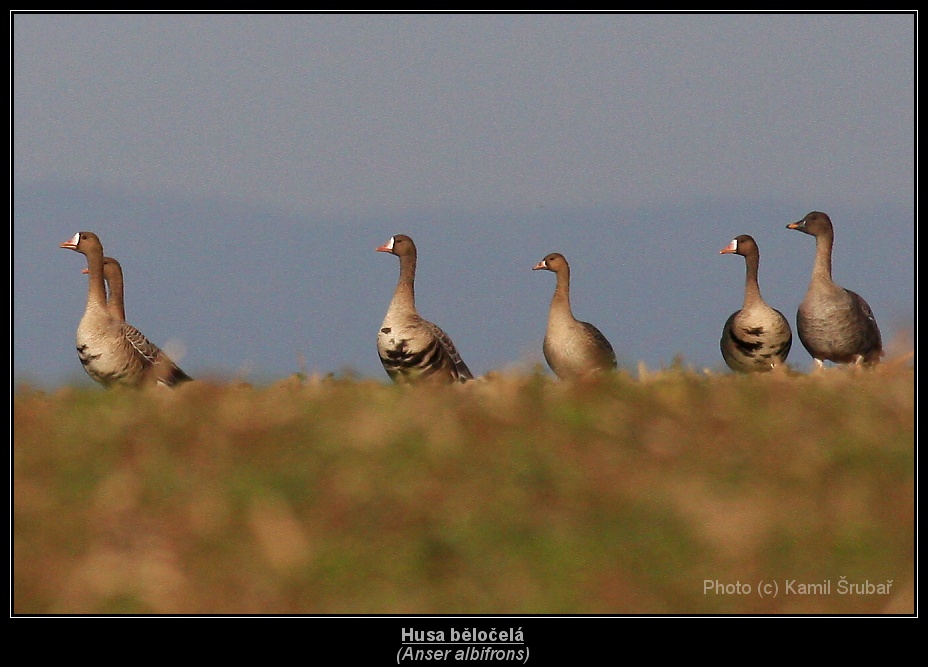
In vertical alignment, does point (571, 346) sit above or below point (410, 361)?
above

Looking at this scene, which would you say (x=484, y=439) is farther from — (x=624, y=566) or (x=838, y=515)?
(x=838, y=515)

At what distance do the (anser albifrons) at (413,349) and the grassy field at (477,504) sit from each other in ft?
10.4

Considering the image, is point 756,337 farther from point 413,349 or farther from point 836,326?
point 413,349

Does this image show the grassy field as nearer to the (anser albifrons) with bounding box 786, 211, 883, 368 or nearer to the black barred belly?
the black barred belly

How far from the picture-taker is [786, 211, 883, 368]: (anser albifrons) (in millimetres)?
12859

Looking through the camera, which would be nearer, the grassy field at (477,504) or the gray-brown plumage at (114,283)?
the grassy field at (477,504)

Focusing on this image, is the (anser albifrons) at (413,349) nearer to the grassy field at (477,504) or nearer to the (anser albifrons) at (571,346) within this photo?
the (anser albifrons) at (571,346)

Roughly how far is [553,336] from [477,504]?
6.05 meters

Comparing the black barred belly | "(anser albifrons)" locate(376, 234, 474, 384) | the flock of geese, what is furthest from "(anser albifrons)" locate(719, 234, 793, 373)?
the black barred belly

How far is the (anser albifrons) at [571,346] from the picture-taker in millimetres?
12602

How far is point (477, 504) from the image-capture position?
23.2ft

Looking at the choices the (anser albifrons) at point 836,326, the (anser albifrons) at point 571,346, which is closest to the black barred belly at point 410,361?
the (anser albifrons) at point 571,346

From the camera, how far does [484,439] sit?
8031 millimetres

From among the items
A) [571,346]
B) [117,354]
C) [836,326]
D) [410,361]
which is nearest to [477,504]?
[410,361]
